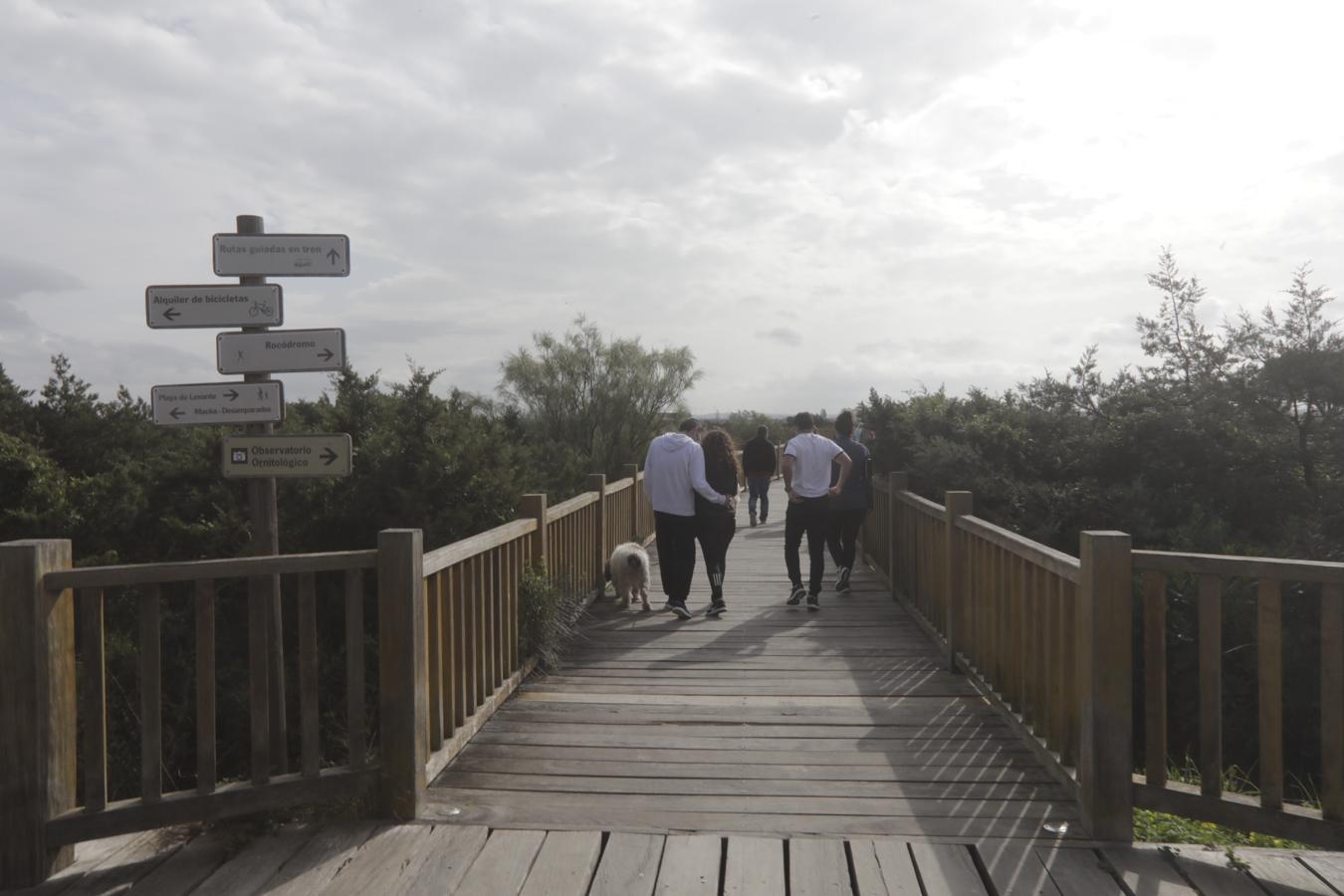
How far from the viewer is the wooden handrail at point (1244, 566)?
10.7 ft

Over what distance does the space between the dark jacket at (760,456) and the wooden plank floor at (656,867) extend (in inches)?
406

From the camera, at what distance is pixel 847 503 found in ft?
28.9

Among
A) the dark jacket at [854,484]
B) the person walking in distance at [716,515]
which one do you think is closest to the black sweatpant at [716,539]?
the person walking in distance at [716,515]

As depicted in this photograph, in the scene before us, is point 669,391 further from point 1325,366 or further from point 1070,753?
point 1070,753

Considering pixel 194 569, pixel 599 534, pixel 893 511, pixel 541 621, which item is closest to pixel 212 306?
pixel 194 569

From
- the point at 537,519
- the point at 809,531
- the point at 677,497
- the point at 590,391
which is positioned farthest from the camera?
the point at 590,391

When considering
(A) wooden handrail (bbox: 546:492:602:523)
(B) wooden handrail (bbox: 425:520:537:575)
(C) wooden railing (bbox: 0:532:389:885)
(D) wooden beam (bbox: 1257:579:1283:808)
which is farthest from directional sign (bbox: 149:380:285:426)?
(D) wooden beam (bbox: 1257:579:1283:808)

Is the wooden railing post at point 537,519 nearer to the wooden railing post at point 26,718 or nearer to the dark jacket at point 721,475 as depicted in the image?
the dark jacket at point 721,475

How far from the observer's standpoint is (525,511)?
21.2 feet

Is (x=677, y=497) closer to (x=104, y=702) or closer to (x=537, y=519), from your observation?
(x=537, y=519)

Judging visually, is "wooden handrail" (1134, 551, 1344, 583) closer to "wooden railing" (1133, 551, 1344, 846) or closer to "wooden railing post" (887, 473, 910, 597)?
"wooden railing" (1133, 551, 1344, 846)

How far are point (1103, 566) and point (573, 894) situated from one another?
7.08 ft

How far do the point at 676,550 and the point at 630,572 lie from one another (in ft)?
2.27

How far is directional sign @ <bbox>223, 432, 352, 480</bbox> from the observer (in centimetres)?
492
